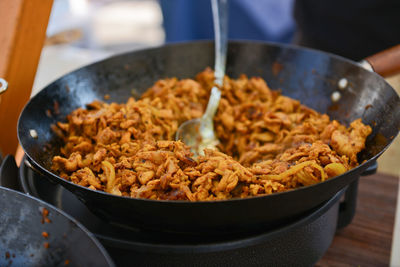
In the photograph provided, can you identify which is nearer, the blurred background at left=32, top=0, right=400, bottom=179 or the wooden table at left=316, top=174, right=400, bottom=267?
the wooden table at left=316, top=174, right=400, bottom=267

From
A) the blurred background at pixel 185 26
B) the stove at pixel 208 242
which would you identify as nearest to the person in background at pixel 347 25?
the blurred background at pixel 185 26

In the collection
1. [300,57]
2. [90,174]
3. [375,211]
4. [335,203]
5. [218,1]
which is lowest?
[375,211]

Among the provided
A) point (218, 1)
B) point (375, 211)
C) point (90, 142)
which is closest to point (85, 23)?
point (218, 1)

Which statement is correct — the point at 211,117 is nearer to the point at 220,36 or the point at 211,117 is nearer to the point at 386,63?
the point at 220,36

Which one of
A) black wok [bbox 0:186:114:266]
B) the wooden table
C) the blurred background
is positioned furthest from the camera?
the blurred background

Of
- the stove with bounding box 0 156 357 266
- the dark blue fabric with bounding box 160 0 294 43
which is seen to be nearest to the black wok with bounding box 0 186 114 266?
the stove with bounding box 0 156 357 266

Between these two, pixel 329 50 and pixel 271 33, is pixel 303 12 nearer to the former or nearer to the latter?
pixel 329 50

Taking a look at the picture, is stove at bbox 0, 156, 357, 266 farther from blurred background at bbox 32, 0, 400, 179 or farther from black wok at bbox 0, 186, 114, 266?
blurred background at bbox 32, 0, 400, 179

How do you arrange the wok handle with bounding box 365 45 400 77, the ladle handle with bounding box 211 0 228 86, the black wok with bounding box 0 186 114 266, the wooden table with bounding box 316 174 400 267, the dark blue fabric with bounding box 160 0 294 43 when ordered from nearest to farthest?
1. the black wok with bounding box 0 186 114 266
2. the wooden table with bounding box 316 174 400 267
3. the wok handle with bounding box 365 45 400 77
4. the ladle handle with bounding box 211 0 228 86
5. the dark blue fabric with bounding box 160 0 294 43
